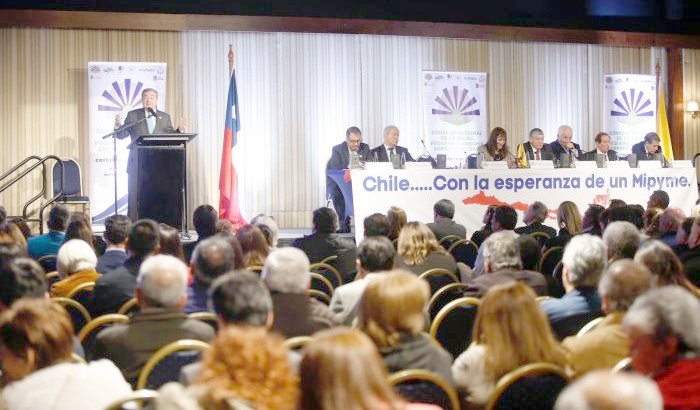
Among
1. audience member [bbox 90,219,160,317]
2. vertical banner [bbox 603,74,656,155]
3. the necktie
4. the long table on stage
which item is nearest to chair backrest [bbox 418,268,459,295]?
audience member [bbox 90,219,160,317]

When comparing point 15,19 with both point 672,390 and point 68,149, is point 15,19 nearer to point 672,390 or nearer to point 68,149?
point 68,149

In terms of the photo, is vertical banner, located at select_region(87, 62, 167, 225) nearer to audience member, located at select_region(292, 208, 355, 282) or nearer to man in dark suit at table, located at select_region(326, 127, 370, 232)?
man in dark suit at table, located at select_region(326, 127, 370, 232)

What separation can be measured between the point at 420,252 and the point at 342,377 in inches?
128

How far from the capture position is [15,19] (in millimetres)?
10570

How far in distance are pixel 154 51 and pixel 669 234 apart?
25.5 feet

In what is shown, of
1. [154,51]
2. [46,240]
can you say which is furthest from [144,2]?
[46,240]

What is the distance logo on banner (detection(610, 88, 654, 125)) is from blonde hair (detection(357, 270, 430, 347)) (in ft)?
36.8

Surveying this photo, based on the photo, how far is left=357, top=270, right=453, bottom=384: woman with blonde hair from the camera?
2678mm

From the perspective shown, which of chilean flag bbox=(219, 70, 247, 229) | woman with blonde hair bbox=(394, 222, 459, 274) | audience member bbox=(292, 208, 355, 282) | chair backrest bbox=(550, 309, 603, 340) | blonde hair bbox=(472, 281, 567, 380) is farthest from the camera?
chilean flag bbox=(219, 70, 247, 229)

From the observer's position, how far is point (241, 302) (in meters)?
2.68

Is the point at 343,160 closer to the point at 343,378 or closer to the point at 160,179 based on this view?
the point at 160,179

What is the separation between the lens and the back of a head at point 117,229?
5016mm

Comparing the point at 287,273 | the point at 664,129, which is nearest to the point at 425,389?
the point at 287,273

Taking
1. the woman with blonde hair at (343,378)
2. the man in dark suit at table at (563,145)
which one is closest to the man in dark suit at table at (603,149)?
the man in dark suit at table at (563,145)
